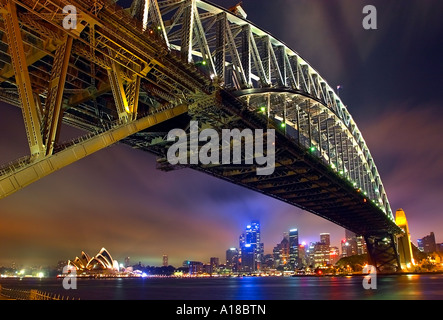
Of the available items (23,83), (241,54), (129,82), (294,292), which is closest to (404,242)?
(294,292)

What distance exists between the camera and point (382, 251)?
3693 inches

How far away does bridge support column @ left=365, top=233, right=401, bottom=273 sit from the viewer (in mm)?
91188

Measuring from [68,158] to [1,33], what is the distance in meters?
8.11

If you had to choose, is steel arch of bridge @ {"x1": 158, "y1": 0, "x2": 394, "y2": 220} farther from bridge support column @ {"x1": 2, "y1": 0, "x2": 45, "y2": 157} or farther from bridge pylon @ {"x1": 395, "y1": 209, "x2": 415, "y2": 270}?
bridge pylon @ {"x1": 395, "y1": 209, "x2": 415, "y2": 270}

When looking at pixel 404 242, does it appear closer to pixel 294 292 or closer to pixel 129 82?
pixel 294 292

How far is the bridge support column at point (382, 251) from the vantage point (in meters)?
91.2

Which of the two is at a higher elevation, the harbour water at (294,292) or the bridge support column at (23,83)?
the bridge support column at (23,83)

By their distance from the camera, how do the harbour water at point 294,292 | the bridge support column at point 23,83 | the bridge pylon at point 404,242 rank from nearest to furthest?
the bridge support column at point 23,83 → the harbour water at point 294,292 → the bridge pylon at point 404,242

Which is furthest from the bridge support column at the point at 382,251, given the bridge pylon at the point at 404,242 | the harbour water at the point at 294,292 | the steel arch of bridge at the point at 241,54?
the steel arch of bridge at the point at 241,54

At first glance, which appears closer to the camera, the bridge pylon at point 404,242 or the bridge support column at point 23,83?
the bridge support column at point 23,83

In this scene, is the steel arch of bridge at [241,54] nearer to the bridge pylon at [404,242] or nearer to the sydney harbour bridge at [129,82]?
the sydney harbour bridge at [129,82]

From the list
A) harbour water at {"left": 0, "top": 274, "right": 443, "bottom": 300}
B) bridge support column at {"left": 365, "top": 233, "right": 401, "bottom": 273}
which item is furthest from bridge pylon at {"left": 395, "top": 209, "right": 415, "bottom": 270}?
harbour water at {"left": 0, "top": 274, "right": 443, "bottom": 300}

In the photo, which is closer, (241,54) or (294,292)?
(241,54)

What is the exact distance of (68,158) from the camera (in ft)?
54.2
